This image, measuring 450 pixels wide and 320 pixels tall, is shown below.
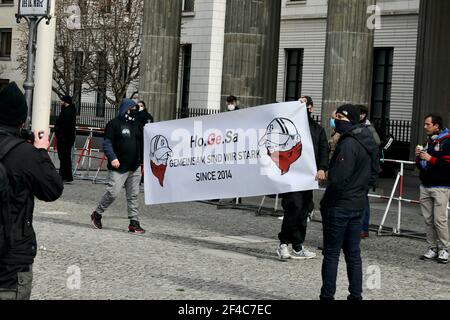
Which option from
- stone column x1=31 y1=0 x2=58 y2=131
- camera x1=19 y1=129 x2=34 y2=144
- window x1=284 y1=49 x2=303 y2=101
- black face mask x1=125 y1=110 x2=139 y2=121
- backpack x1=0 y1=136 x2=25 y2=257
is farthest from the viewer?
window x1=284 y1=49 x2=303 y2=101

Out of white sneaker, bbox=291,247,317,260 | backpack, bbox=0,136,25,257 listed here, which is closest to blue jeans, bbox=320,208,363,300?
white sneaker, bbox=291,247,317,260

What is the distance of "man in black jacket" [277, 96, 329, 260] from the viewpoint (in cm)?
1309

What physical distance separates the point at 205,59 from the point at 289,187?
35862mm

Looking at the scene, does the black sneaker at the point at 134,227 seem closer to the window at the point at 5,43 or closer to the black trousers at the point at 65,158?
the black trousers at the point at 65,158

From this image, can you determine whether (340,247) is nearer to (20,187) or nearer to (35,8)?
(20,187)

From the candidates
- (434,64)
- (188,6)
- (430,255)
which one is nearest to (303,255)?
(430,255)

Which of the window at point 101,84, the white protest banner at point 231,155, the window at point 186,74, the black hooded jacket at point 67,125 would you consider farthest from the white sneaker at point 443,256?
the window at point 186,74

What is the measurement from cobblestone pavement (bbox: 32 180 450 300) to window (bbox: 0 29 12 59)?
49.1m

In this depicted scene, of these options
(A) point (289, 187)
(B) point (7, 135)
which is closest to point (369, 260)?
(A) point (289, 187)

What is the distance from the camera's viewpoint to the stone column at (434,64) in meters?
31.9

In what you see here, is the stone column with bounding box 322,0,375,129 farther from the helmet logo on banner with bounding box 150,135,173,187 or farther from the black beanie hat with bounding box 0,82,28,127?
the black beanie hat with bounding box 0,82,28,127

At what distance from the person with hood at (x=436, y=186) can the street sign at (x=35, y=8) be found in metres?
7.56

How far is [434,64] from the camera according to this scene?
1261 inches

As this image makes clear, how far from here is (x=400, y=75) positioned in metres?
38.7
